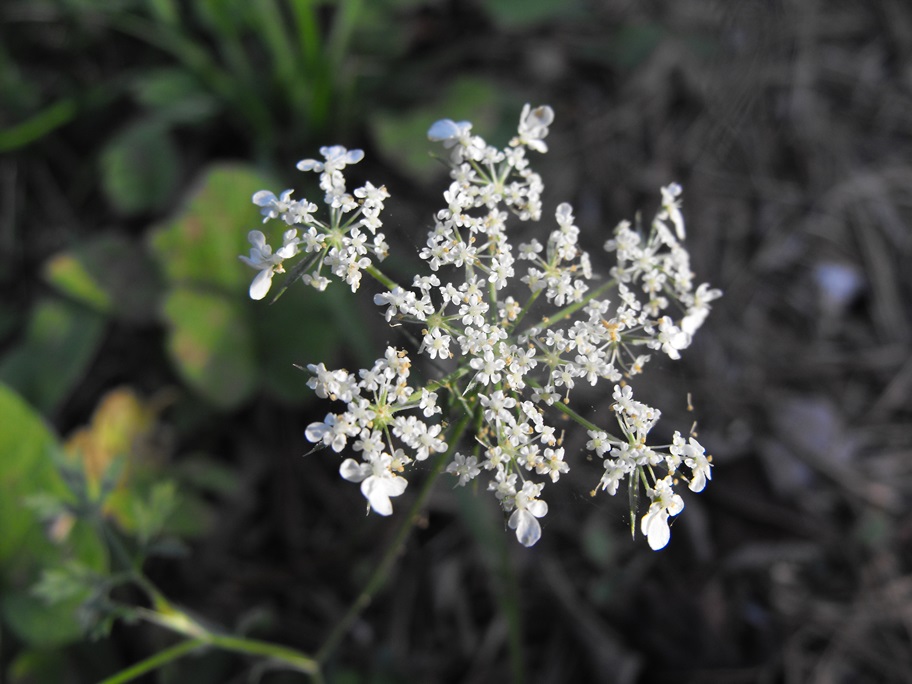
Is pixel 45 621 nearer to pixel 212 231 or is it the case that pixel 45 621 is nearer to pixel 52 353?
pixel 52 353

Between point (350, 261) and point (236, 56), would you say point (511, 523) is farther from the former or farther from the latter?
point (236, 56)

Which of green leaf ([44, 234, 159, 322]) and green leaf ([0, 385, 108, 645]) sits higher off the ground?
green leaf ([44, 234, 159, 322])

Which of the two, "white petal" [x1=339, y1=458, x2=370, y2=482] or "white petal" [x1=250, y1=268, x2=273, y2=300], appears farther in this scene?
"white petal" [x1=250, y1=268, x2=273, y2=300]

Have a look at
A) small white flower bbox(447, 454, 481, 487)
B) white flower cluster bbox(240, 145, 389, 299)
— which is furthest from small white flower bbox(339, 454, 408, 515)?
white flower cluster bbox(240, 145, 389, 299)

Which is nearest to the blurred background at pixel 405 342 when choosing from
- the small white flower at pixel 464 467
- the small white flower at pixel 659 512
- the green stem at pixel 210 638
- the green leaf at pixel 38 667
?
the green leaf at pixel 38 667

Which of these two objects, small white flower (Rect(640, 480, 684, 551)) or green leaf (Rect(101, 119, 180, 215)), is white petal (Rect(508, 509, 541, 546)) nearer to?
small white flower (Rect(640, 480, 684, 551))

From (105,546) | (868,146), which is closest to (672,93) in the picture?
(868,146)
